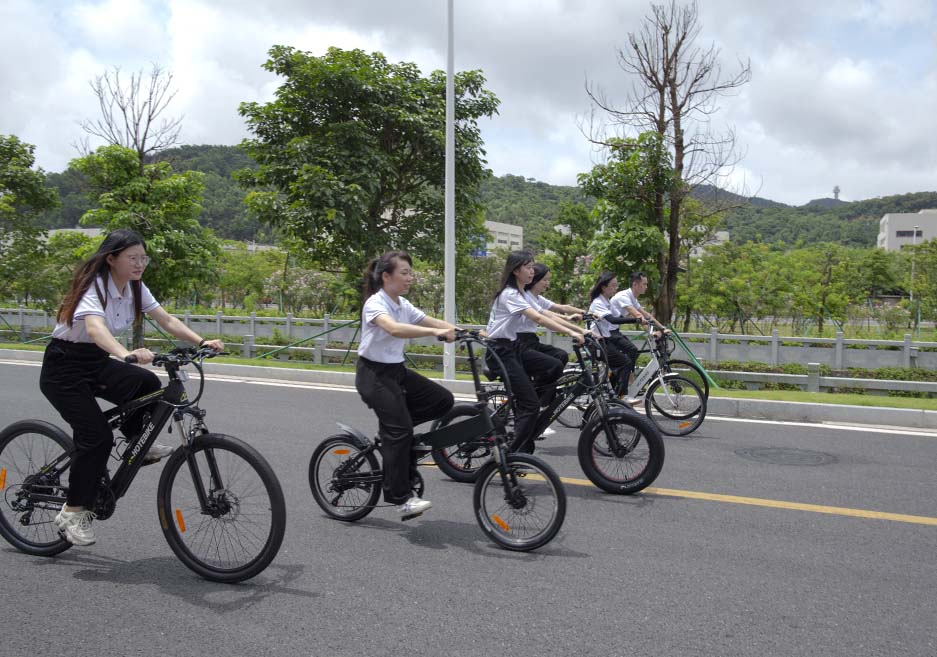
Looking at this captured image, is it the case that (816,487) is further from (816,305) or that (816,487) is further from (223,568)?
(816,305)

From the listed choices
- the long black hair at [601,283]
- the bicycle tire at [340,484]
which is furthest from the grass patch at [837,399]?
the bicycle tire at [340,484]

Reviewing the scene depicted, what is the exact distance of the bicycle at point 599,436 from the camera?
5.78 meters

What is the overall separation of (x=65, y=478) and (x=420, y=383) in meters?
2.25

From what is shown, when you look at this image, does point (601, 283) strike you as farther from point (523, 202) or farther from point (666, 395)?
point (523, 202)

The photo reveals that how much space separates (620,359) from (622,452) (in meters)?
2.69

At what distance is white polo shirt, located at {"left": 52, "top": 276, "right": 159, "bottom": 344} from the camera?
408cm

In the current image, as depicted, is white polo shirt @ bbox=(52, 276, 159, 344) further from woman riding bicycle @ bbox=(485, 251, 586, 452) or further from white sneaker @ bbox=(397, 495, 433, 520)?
woman riding bicycle @ bbox=(485, 251, 586, 452)

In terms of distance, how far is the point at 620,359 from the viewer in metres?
8.45

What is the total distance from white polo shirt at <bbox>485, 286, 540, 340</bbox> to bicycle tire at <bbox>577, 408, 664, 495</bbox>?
1.07m

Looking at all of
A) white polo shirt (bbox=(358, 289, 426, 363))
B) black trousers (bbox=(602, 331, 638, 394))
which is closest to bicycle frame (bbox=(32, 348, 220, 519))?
white polo shirt (bbox=(358, 289, 426, 363))

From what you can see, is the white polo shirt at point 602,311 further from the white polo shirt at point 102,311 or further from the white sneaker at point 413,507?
the white polo shirt at point 102,311

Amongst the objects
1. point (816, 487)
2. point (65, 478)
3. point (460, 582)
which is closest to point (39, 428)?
point (65, 478)

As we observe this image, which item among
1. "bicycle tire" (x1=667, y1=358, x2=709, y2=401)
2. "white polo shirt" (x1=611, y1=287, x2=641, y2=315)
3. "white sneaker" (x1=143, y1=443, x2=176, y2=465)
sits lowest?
"white sneaker" (x1=143, y1=443, x2=176, y2=465)

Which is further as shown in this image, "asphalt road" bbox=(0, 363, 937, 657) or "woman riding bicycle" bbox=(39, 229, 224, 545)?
"woman riding bicycle" bbox=(39, 229, 224, 545)
